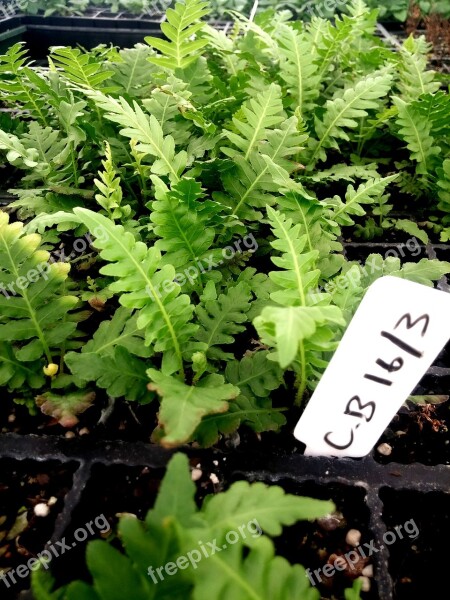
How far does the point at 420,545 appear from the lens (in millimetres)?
880

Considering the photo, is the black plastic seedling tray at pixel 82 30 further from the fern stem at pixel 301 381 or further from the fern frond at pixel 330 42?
the fern stem at pixel 301 381

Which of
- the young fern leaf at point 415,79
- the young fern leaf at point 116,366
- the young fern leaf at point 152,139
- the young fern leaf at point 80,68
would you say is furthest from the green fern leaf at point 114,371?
the young fern leaf at point 415,79

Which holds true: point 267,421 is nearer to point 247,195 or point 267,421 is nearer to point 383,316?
point 383,316

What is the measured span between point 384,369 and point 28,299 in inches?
28.0

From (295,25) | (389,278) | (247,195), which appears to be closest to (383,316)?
(389,278)

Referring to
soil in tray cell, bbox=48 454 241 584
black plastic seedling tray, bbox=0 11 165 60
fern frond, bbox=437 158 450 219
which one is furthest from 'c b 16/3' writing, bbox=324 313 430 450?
black plastic seedling tray, bbox=0 11 165 60

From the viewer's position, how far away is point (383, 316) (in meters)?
0.75

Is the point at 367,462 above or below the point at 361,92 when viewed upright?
below

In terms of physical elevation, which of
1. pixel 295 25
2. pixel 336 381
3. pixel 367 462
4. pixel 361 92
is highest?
pixel 295 25

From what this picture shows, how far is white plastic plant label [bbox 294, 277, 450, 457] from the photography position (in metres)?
0.74

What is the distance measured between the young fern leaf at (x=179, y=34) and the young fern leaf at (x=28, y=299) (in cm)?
70

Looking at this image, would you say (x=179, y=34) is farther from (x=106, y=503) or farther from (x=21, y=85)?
(x=106, y=503)

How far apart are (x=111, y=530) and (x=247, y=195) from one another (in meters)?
0.82

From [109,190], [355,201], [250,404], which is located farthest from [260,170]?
[250,404]
